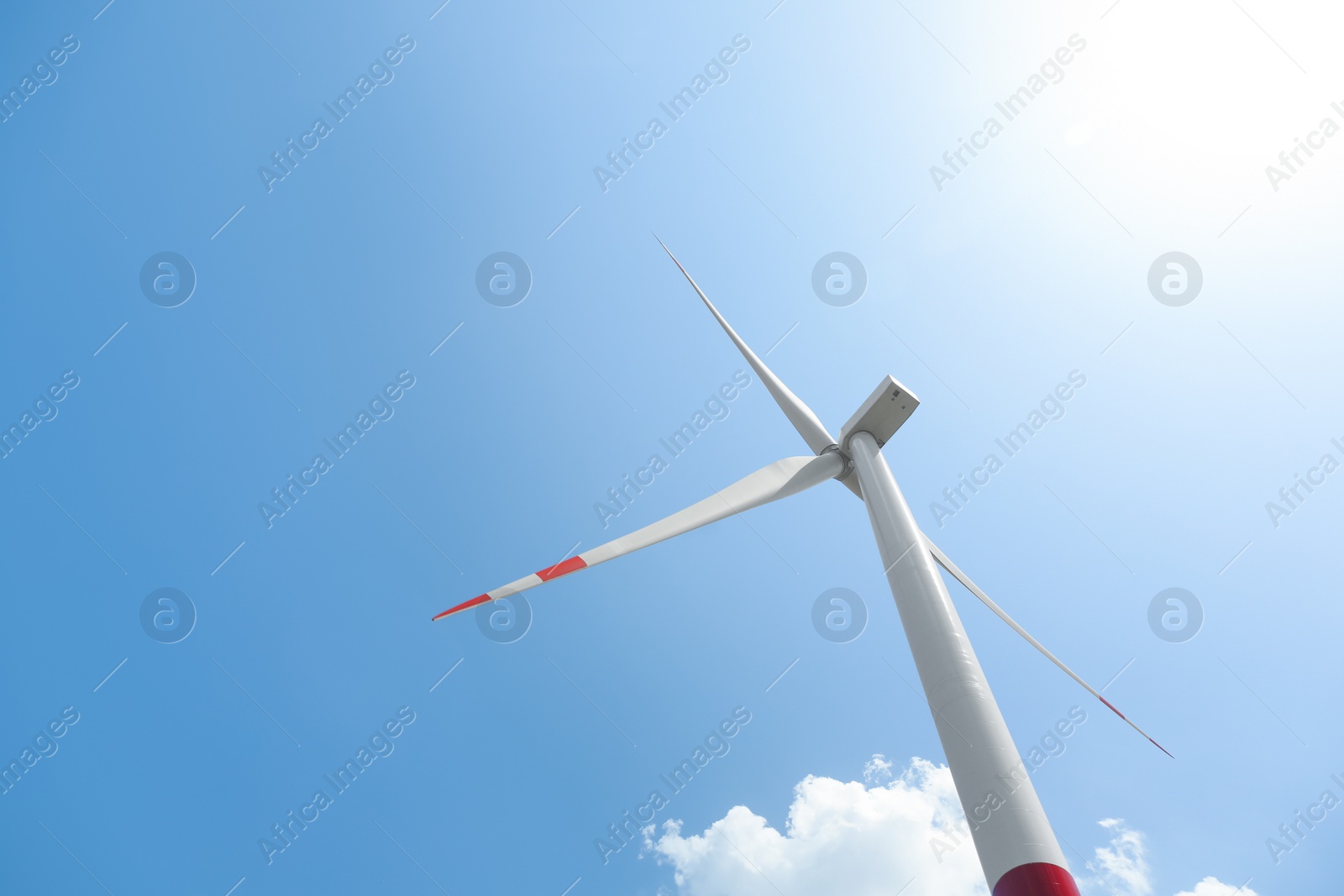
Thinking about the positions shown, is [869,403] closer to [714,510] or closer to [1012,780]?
[714,510]

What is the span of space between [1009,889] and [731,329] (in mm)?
16575

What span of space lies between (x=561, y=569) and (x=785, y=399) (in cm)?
927

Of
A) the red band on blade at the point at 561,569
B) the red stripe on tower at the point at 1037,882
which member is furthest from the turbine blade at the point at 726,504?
the red stripe on tower at the point at 1037,882

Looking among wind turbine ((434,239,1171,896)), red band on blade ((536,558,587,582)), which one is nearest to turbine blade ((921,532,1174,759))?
wind turbine ((434,239,1171,896))

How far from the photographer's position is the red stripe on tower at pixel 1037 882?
24.4 feet

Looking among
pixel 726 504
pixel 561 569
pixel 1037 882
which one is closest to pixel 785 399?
pixel 726 504

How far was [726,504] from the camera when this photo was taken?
16.4 metres

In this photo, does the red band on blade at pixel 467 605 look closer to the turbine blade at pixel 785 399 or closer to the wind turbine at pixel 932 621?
the wind turbine at pixel 932 621

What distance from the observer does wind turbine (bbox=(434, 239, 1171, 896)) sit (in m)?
7.98

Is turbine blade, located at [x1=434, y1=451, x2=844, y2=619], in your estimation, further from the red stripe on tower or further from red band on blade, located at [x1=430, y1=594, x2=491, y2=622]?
the red stripe on tower

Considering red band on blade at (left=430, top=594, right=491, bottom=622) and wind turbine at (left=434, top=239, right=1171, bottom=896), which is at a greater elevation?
red band on blade at (left=430, top=594, right=491, bottom=622)

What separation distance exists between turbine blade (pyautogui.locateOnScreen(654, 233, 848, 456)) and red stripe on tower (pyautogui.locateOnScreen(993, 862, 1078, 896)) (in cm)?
1145

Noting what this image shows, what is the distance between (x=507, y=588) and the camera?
12.6 m

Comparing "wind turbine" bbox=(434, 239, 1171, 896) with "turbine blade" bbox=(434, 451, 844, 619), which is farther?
"turbine blade" bbox=(434, 451, 844, 619)
